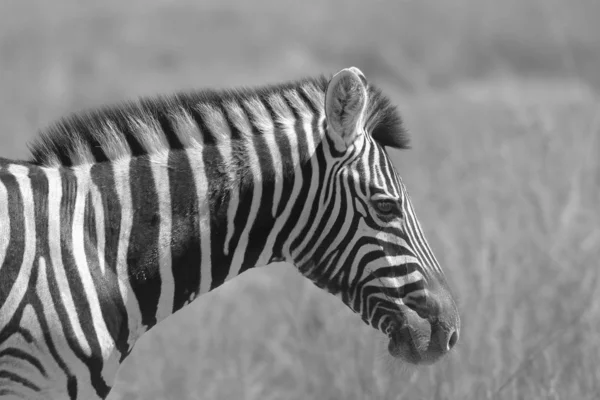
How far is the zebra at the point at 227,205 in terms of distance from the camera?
3.76 meters

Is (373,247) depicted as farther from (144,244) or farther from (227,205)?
(144,244)

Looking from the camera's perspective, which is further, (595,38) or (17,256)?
(595,38)

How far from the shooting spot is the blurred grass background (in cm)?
652

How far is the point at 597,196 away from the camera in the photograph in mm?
9102

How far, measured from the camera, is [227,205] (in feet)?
12.8

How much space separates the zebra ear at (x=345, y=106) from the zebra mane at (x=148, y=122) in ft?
0.69

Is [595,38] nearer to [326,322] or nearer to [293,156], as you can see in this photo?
[326,322]

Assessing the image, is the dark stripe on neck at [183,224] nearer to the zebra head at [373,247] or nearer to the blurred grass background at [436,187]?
the zebra head at [373,247]

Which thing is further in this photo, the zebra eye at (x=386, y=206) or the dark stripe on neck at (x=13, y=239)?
the zebra eye at (x=386, y=206)

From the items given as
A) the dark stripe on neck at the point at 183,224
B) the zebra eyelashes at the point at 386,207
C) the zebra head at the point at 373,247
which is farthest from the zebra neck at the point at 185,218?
the zebra eyelashes at the point at 386,207

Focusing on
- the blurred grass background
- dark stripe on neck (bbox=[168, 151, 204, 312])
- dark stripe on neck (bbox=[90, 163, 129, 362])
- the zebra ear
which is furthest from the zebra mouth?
dark stripe on neck (bbox=[90, 163, 129, 362])

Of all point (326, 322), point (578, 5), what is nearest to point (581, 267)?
point (326, 322)

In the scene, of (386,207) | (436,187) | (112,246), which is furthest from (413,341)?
(436,187)

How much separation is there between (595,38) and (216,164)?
1772cm
